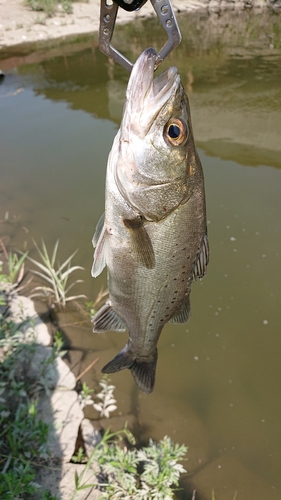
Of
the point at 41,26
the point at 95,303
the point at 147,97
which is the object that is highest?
the point at 147,97

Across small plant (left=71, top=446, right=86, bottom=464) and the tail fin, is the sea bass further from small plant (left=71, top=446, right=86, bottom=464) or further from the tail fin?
small plant (left=71, top=446, right=86, bottom=464)

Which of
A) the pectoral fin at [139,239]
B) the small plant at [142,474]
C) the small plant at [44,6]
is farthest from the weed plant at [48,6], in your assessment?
the small plant at [142,474]

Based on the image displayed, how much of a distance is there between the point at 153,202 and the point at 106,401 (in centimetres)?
247

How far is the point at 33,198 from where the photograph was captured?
595 centimetres

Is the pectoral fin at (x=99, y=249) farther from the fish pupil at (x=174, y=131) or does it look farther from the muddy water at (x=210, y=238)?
the muddy water at (x=210, y=238)

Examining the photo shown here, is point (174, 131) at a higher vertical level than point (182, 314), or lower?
higher

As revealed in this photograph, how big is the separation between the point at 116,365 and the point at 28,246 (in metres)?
3.34

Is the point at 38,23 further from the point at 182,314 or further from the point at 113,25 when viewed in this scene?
the point at 182,314

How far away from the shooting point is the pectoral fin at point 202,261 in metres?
1.77

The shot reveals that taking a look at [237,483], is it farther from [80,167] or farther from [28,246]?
[80,167]

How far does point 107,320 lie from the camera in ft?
6.81

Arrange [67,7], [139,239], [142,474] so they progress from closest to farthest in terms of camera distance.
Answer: [139,239]
[142,474]
[67,7]

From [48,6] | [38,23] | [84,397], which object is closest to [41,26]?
[38,23]

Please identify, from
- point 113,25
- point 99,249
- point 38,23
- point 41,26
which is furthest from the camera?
point 38,23
